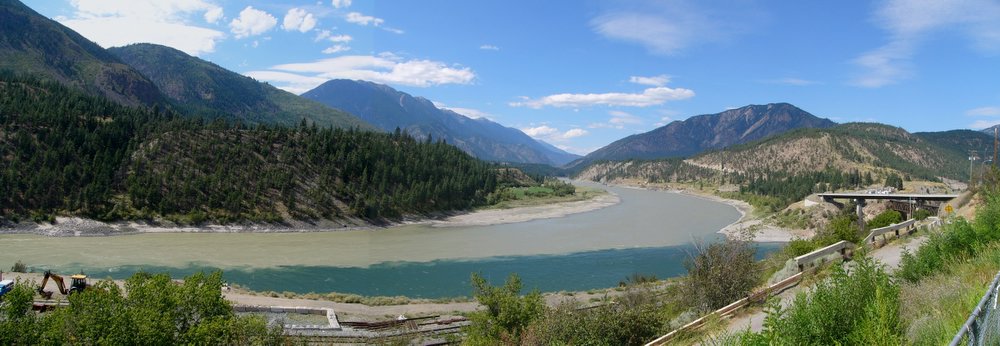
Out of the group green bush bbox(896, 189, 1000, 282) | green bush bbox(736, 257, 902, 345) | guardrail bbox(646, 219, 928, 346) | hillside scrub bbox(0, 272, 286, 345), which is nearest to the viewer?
green bush bbox(736, 257, 902, 345)

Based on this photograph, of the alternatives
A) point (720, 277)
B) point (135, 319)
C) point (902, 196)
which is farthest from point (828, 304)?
point (902, 196)

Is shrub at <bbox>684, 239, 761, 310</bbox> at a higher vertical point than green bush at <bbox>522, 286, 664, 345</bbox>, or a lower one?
higher

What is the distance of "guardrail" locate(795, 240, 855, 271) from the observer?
20.0m

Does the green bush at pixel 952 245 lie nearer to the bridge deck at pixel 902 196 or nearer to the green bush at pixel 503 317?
the green bush at pixel 503 317

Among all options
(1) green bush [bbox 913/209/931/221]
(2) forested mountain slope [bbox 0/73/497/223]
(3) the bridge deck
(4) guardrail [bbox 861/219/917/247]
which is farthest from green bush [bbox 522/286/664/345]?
(2) forested mountain slope [bbox 0/73/497/223]

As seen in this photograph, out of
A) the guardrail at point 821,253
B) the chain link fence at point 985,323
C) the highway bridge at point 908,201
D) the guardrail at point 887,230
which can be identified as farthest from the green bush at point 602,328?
the highway bridge at point 908,201

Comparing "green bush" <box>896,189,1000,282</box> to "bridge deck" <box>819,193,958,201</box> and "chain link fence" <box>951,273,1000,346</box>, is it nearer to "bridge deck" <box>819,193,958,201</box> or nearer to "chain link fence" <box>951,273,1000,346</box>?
"chain link fence" <box>951,273,1000,346</box>

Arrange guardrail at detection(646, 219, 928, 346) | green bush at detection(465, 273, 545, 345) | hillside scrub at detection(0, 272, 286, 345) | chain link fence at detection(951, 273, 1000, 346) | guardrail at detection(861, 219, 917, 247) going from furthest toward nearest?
guardrail at detection(861, 219, 917, 247) < green bush at detection(465, 273, 545, 345) < hillside scrub at detection(0, 272, 286, 345) < guardrail at detection(646, 219, 928, 346) < chain link fence at detection(951, 273, 1000, 346)

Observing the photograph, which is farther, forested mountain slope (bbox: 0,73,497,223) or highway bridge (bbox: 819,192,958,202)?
forested mountain slope (bbox: 0,73,497,223)

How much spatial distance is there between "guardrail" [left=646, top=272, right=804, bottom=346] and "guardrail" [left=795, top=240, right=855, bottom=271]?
1054mm

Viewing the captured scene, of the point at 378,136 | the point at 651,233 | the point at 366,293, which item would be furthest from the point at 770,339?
the point at 378,136

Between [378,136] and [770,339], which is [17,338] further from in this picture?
[378,136]

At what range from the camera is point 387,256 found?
2292 inches

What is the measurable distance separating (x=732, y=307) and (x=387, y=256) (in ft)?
152
